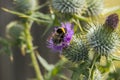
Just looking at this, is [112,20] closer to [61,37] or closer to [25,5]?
[61,37]

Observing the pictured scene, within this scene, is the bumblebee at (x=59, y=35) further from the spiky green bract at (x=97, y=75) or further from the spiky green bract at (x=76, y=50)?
the spiky green bract at (x=97, y=75)

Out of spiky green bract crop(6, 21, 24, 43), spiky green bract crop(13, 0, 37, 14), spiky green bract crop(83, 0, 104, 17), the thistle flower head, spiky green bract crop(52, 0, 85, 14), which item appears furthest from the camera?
spiky green bract crop(6, 21, 24, 43)

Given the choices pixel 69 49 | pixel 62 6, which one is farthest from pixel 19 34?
pixel 69 49

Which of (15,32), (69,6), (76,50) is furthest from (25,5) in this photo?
(76,50)

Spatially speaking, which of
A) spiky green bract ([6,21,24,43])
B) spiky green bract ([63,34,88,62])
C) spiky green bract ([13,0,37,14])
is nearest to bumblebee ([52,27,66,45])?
spiky green bract ([63,34,88,62])

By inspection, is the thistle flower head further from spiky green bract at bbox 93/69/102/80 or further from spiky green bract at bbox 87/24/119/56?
spiky green bract at bbox 93/69/102/80
